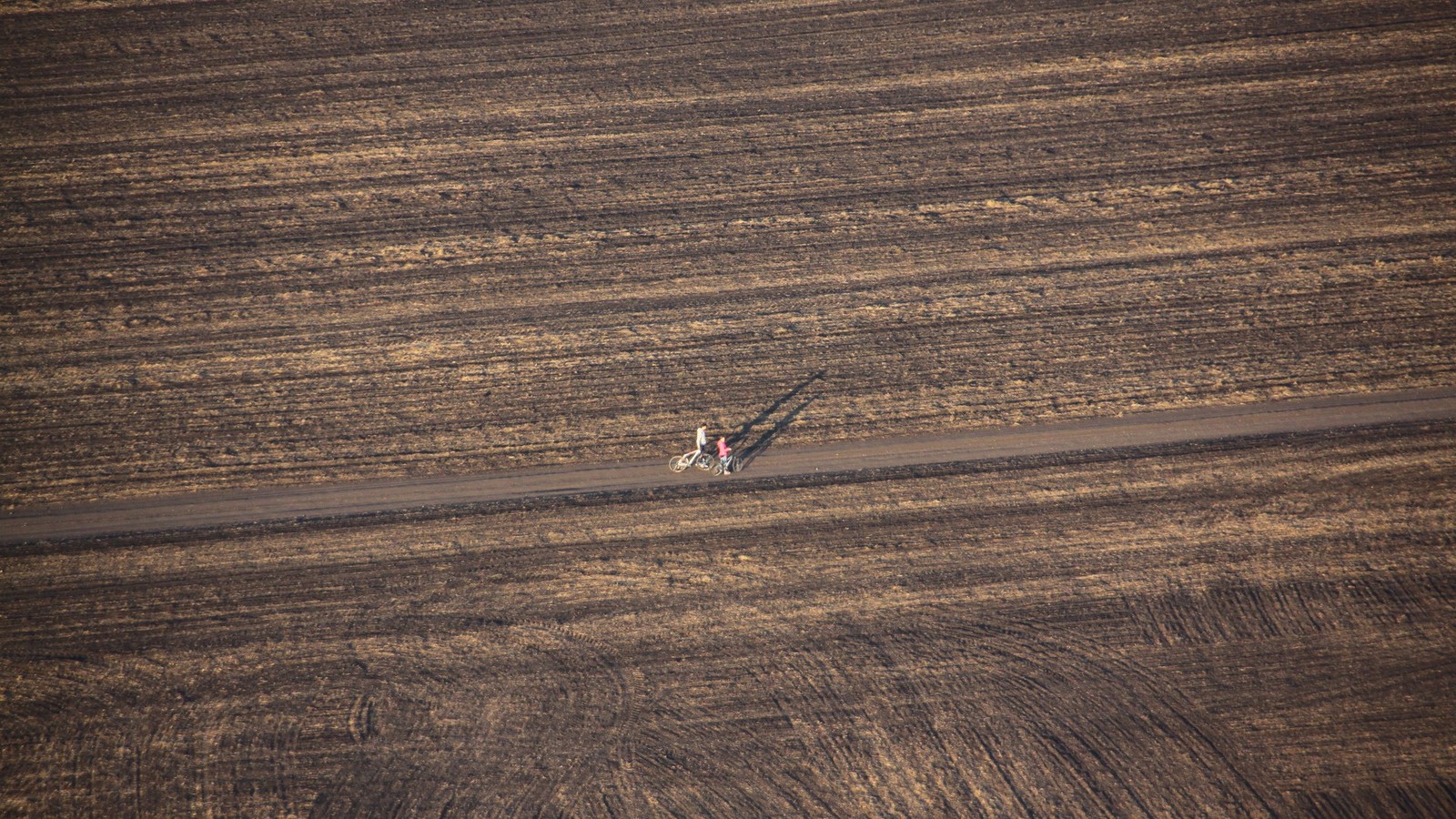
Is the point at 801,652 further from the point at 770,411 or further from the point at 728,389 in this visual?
the point at 728,389

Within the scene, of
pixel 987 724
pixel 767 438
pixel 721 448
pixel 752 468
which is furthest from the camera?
pixel 767 438

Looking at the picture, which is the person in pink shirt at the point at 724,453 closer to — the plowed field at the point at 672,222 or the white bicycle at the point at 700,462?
the white bicycle at the point at 700,462

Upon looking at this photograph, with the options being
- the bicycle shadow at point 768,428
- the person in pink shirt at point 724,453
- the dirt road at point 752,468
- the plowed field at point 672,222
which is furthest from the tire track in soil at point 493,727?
the bicycle shadow at point 768,428

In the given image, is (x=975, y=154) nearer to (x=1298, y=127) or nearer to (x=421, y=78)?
(x=1298, y=127)

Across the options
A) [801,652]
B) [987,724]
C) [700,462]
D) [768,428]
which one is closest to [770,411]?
[768,428]

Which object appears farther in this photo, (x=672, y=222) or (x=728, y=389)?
(x=672, y=222)

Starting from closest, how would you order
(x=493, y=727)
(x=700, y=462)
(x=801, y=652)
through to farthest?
(x=493, y=727)
(x=801, y=652)
(x=700, y=462)

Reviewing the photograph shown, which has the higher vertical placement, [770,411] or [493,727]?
[770,411]
